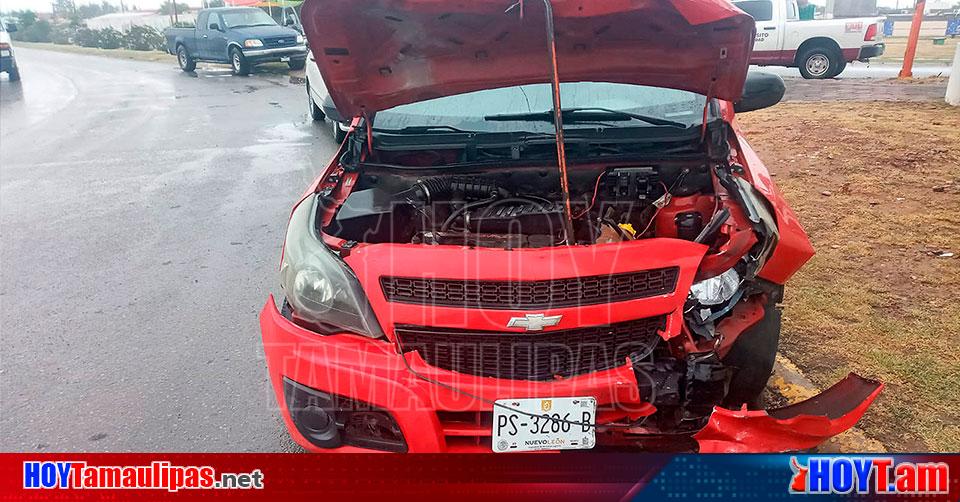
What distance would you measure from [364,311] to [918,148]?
647cm

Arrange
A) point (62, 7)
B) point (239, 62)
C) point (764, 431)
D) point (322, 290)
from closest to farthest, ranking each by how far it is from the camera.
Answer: point (764, 431)
point (322, 290)
point (239, 62)
point (62, 7)

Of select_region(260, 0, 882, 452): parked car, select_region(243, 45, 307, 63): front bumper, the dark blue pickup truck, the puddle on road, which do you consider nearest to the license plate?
select_region(260, 0, 882, 452): parked car

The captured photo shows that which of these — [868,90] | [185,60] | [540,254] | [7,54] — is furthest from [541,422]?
[185,60]

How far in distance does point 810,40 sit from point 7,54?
19.0m

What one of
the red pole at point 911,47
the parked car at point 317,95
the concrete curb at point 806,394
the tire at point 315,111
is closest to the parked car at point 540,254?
the concrete curb at point 806,394

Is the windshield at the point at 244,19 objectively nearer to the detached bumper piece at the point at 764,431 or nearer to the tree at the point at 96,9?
the detached bumper piece at the point at 764,431

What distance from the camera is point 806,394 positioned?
2.81 m

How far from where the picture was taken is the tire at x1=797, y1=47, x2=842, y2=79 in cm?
1276

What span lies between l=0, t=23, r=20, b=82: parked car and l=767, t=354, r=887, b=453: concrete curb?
19.8 m

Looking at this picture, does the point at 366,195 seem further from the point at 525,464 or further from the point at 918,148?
the point at 918,148

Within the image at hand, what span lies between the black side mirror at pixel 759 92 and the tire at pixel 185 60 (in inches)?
733

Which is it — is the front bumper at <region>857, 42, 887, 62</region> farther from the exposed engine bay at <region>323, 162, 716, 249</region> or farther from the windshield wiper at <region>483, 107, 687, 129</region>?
the exposed engine bay at <region>323, 162, 716, 249</region>

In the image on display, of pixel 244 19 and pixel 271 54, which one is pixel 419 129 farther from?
pixel 244 19

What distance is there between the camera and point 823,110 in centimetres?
868
